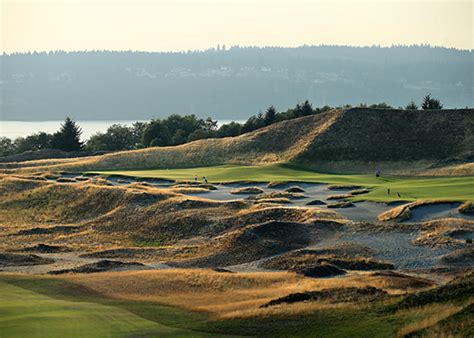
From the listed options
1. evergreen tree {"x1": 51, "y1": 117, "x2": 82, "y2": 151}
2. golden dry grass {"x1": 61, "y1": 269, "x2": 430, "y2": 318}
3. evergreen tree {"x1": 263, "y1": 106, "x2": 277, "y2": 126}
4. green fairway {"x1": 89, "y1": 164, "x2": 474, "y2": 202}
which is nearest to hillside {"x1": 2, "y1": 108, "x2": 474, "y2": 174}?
green fairway {"x1": 89, "y1": 164, "x2": 474, "y2": 202}

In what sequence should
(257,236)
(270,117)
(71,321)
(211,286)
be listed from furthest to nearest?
(270,117), (257,236), (211,286), (71,321)

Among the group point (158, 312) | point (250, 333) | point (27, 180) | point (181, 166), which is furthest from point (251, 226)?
point (181, 166)

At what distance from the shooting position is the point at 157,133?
133 metres

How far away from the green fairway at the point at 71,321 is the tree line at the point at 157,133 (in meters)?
95.2

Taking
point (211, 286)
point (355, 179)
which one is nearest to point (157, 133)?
point (355, 179)

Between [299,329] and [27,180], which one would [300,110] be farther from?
[299,329]

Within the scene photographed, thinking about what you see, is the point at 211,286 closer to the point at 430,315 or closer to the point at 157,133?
the point at 430,315

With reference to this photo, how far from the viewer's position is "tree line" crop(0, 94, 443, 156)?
409 feet

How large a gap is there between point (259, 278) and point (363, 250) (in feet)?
30.3

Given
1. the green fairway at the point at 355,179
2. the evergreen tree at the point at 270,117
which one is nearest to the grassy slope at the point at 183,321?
the green fairway at the point at 355,179

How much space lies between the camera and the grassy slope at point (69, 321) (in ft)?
74.7

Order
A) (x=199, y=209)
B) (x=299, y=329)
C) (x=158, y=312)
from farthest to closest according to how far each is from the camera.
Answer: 1. (x=199, y=209)
2. (x=158, y=312)
3. (x=299, y=329)

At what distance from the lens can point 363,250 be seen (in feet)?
141

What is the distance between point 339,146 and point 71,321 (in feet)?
224
